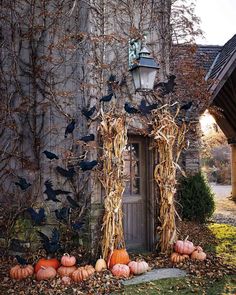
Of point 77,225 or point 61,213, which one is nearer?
point 77,225

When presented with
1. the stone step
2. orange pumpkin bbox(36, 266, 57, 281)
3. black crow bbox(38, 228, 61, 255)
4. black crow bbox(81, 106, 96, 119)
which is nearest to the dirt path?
the stone step

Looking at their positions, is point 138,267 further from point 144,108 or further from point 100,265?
point 144,108

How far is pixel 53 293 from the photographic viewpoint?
16.0 feet

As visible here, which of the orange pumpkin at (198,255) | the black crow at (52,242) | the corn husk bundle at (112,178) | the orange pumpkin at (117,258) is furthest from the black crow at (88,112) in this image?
the orange pumpkin at (198,255)

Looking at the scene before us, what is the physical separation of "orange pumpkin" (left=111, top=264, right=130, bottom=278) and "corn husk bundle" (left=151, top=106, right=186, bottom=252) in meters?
1.24

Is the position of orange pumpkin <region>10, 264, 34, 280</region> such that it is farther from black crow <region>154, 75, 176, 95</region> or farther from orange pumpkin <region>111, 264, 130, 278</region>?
black crow <region>154, 75, 176, 95</region>

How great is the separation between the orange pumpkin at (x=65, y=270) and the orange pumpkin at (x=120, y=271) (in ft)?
2.06

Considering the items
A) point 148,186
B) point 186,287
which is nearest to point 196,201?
point 148,186

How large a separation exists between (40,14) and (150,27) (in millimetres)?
2136

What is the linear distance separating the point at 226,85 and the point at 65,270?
9414 millimetres

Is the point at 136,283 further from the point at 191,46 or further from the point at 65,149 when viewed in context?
the point at 191,46

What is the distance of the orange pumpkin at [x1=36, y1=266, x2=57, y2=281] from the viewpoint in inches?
209

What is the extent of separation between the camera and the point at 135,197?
273 inches

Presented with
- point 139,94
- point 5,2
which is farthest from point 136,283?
point 5,2
